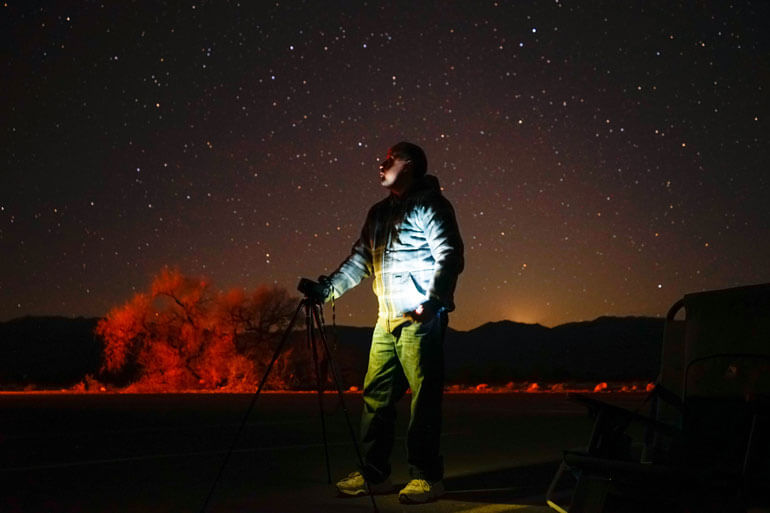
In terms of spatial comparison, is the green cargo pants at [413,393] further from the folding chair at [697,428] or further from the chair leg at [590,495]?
the chair leg at [590,495]

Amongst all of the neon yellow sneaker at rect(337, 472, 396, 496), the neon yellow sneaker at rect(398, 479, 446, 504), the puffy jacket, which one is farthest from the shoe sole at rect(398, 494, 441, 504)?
the puffy jacket

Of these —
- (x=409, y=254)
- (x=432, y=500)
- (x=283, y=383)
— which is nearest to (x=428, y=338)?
(x=409, y=254)

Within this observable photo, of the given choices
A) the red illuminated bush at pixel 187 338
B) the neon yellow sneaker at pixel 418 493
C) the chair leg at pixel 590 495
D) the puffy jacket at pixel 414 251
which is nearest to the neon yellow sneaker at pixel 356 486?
the neon yellow sneaker at pixel 418 493

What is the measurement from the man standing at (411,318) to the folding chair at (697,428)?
110 centimetres

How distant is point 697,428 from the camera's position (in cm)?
588

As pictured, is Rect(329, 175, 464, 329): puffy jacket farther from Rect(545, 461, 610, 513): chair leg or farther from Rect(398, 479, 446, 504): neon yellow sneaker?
Rect(545, 461, 610, 513): chair leg

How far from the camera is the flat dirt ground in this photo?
6.33 m

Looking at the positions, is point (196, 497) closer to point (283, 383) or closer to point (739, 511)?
point (739, 511)

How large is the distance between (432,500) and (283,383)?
21889 mm

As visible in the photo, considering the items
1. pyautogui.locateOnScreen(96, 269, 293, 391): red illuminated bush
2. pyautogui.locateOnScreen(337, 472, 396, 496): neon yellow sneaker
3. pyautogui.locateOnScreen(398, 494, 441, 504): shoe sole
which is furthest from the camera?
pyautogui.locateOnScreen(96, 269, 293, 391): red illuminated bush

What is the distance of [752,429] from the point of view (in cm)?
469

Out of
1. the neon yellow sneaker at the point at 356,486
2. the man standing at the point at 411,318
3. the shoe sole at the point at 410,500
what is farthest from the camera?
the neon yellow sneaker at the point at 356,486

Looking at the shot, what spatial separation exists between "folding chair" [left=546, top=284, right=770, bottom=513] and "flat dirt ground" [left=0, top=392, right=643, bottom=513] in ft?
3.59

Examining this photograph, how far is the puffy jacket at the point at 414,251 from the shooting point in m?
6.50
